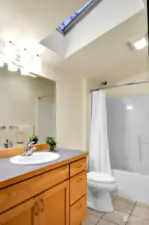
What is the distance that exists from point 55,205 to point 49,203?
0.29 ft

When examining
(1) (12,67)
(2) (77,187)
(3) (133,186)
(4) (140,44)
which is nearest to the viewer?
(2) (77,187)

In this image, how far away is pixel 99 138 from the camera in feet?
9.24

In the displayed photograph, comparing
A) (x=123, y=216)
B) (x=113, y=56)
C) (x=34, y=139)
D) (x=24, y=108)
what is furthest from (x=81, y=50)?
(x=123, y=216)

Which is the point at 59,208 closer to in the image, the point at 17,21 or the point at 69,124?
the point at 69,124

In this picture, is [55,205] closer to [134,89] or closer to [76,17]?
[76,17]

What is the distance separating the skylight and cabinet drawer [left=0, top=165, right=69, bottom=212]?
62.8 inches

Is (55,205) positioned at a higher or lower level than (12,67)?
lower

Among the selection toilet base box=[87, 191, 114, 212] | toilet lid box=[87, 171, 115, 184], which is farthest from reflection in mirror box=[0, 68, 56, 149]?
toilet base box=[87, 191, 114, 212]

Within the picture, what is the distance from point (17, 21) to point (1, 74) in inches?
21.3

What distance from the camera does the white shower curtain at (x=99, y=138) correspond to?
274cm

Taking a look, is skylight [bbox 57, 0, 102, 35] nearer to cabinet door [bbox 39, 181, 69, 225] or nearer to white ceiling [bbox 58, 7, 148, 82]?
Answer: white ceiling [bbox 58, 7, 148, 82]

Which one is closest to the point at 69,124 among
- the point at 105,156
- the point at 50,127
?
the point at 50,127

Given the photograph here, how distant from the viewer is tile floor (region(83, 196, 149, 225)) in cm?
191

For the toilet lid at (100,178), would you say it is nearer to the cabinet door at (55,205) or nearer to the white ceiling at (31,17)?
the cabinet door at (55,205)
